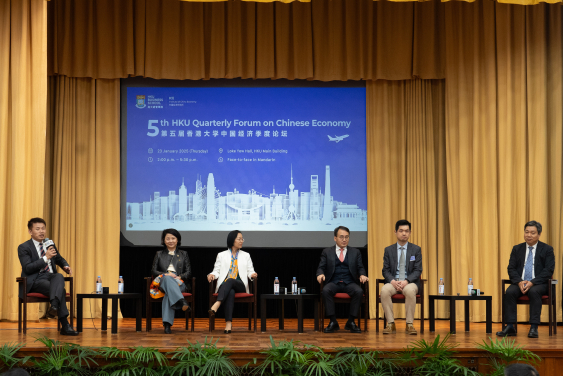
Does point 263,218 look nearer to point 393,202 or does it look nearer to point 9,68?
point 393,202

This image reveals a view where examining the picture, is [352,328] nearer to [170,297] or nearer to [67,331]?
[170,297]

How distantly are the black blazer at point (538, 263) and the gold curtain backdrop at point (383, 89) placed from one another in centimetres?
112

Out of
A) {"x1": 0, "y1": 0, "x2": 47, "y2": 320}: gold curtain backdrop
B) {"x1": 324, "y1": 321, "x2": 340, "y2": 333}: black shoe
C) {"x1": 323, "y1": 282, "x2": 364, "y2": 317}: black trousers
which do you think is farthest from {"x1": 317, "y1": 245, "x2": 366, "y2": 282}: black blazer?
{"x1": 0, "y1": 0, "x2": 47, "y2": 320}: gold curtain backdrop

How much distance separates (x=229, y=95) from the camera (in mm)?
7258

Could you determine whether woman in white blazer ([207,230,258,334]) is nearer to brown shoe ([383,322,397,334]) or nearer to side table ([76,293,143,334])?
side table ([76,293,143,334])

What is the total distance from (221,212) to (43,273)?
2.33 meters

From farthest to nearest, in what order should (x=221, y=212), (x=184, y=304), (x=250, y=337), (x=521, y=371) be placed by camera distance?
Answer: (x=221, y=212) → (x=184, y=304) → (x=250, y=337) → (x=521, y=371)

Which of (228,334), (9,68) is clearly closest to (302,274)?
(228,334)

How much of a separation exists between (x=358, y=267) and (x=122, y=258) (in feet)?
9.95

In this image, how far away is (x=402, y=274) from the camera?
5785mm

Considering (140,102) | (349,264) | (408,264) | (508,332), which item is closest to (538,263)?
(508,332)

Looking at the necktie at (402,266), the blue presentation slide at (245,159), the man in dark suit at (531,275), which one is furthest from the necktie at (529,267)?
the blue presentation slide at (245,159)

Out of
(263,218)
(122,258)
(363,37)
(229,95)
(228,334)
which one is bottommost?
(228,334)

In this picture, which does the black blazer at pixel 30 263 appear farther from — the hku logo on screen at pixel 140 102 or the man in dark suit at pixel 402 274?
the man in dark suit at pixel 402 274
